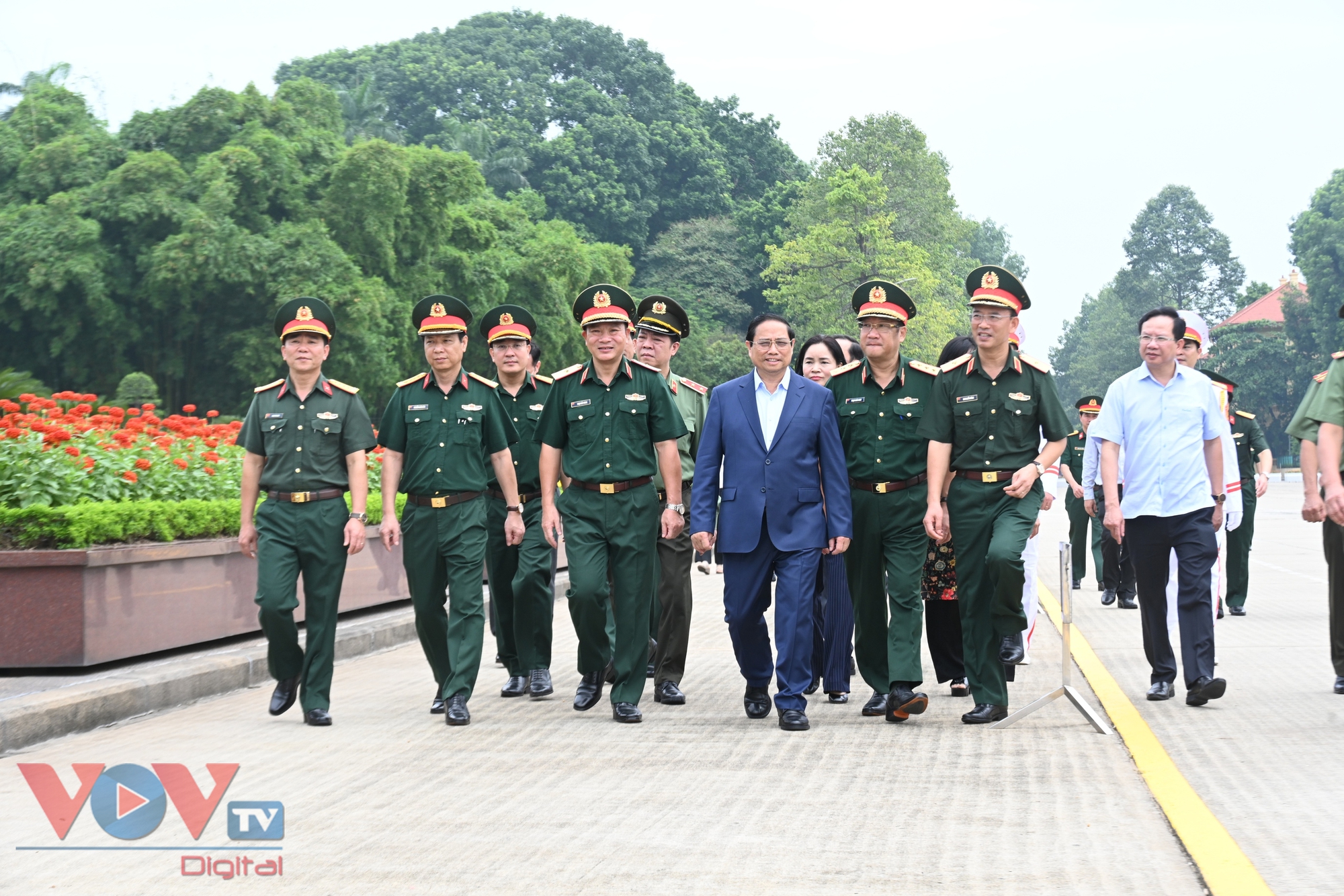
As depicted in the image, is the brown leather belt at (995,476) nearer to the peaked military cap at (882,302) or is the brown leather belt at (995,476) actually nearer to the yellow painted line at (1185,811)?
the peaked military cap at (882,302)

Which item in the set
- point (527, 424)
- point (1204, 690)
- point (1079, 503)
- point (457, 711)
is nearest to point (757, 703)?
point (457, 711)

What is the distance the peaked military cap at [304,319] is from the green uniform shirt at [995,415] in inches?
126

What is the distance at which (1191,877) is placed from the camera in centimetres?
485

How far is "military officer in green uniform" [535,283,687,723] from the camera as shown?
8453mm

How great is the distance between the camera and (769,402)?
842 centimetres

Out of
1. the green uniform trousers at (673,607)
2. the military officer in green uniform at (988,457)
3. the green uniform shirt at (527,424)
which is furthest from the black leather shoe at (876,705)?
the green uniform shirt at (527,424)

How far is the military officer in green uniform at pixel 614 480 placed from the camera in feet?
27.7

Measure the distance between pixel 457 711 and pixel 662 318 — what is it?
3009mm

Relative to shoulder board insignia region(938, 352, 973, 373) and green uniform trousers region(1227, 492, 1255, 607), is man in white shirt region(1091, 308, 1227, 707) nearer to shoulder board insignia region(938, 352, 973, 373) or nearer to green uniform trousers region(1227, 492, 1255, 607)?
shoulder board insignia region(938, 352, 973, 373)

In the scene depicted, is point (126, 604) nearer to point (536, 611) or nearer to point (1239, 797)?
point (536, 611)

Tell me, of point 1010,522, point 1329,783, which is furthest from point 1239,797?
point 1010,522

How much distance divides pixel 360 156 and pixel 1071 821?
37473mm

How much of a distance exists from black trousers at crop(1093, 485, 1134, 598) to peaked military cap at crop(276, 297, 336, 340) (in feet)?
29.5

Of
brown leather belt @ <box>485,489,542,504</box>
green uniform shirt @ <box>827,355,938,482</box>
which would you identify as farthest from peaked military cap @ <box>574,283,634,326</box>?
brown leather belt @ <box>485,489,542,504</box>
